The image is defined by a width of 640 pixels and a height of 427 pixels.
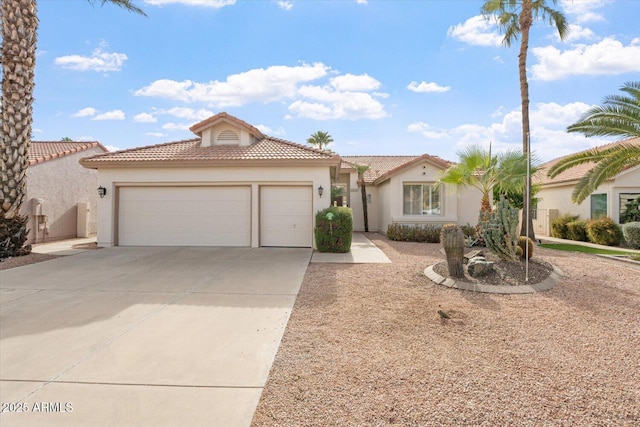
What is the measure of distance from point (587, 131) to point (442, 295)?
966cm

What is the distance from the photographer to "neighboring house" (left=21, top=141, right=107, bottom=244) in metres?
15.5

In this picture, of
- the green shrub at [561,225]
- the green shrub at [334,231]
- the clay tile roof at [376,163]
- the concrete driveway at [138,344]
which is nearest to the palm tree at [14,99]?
the concrete driveway at [138,344]

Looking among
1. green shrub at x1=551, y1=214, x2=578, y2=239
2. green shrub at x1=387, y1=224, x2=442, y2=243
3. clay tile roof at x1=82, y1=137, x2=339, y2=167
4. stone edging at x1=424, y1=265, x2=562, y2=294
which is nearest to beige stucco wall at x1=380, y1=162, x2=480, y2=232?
green shrub at x1=387, y1=224, x2=442, y2=243

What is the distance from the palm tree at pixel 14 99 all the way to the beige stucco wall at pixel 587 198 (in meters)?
22.1

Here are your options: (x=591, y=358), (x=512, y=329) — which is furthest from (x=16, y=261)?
(x=591, y=358)

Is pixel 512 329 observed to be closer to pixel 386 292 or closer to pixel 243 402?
pixel 386 292

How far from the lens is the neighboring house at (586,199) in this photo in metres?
17.0

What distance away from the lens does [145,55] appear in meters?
14.3

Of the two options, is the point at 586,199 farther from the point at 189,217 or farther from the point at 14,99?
the point at 14,99

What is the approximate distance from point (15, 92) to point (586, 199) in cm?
2578

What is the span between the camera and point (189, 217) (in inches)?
552

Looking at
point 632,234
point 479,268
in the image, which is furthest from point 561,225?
point 479,268

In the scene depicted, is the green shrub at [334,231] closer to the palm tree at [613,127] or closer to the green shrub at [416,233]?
the green shrub at [416,233]

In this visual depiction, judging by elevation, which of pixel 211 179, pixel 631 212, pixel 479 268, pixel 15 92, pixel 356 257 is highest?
pixel 15 92
